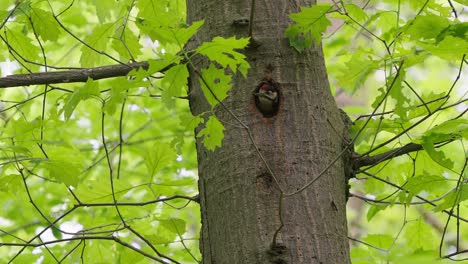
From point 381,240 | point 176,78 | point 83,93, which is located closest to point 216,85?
point 176,78

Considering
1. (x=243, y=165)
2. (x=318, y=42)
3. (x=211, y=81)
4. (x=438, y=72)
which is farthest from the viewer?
(x=438, y=72)

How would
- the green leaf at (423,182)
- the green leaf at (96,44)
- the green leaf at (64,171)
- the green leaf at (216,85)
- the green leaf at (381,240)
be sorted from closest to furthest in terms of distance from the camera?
the green leaf at (216,85)
the green leaf at (423,182)
the green leaf at (64,171)
the green leaf at (96,44)
the green leaf at (381,240)

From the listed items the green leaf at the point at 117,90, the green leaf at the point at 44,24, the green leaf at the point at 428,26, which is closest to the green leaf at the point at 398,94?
the green leaf at the point at 428,26

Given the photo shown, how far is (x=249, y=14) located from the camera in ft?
5.39

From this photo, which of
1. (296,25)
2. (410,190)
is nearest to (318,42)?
(296,25)

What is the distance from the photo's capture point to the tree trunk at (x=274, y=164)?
4.72ft

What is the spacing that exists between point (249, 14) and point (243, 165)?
1.35 ft

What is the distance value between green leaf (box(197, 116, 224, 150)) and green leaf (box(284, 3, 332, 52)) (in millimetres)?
323

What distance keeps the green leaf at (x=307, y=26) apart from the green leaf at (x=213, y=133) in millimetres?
323

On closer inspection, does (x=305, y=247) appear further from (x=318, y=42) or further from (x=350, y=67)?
(x=350, y=67)

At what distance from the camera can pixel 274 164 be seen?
4.85 ft

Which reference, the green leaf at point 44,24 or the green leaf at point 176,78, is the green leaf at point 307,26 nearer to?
the green leaf at point 176,78

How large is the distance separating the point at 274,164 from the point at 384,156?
0.35 m

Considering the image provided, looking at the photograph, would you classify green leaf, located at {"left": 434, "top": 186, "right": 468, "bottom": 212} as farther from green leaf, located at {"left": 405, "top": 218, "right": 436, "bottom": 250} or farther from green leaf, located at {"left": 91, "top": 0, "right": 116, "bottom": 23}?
green leaf, located at {"left": 91, "top": 0, "right": 116, "bottom": 23}
